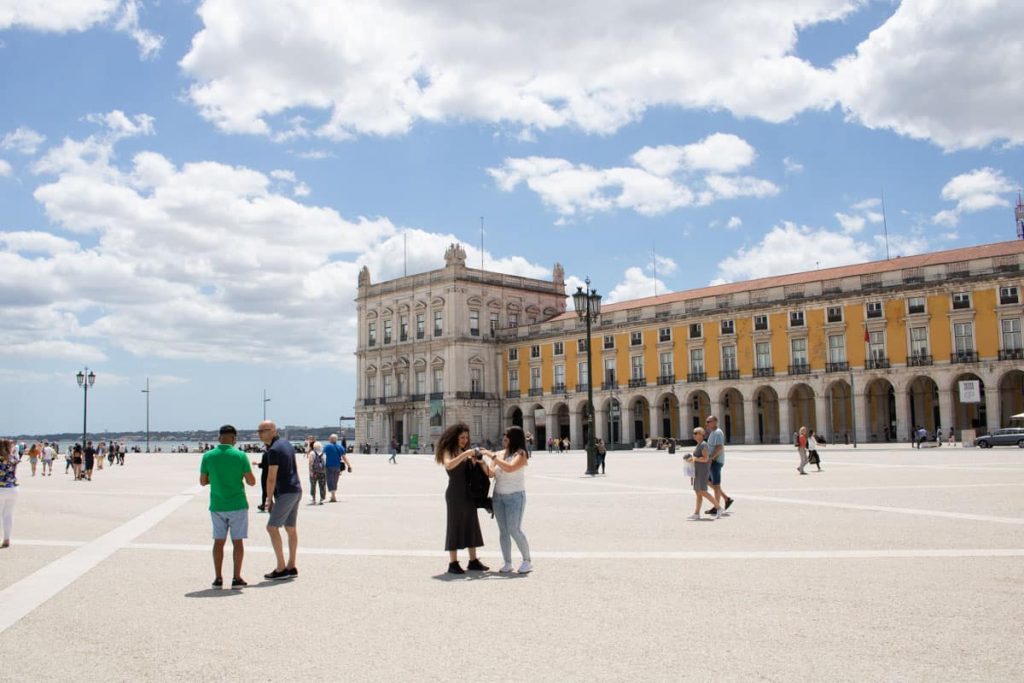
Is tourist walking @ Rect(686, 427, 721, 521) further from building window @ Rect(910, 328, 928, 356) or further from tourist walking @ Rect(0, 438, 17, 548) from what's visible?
building window @ Rect(910, 328, 928, 356)

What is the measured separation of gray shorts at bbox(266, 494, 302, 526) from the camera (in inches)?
362

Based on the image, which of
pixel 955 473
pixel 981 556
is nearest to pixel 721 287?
pixel 955 473

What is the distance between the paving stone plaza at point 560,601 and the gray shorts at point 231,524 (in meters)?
0.49

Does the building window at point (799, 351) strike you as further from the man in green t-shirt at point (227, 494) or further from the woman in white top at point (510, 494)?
the man in green t-shirt at point (227, 494)

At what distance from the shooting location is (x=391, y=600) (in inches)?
302

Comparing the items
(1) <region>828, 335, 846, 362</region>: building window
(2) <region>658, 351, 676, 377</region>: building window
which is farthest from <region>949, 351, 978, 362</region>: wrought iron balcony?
(2) <region>658, 351, 676, 377</region>: building window

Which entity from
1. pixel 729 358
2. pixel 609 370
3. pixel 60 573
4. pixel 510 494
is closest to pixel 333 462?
pixel 60 573

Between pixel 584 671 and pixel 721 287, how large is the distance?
60137 millimetres

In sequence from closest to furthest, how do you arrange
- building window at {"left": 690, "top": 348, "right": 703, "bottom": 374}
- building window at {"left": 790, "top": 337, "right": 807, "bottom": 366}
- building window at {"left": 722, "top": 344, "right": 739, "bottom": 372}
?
building window at {"left": 790, "top": 337, "right": 807, "bottom": 366}
building window at {"left": 722, "top": 344, "right": 739, "bottom": 372}
building window at {"left": 690, "top": 348, "right": 703, "bottom": 374}

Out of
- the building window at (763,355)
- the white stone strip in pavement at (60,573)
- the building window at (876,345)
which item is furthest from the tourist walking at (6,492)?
the building window at (763,355)

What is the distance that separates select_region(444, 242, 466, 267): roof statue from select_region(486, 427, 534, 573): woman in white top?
65.1 metres

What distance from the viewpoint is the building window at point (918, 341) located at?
5000 centimetres

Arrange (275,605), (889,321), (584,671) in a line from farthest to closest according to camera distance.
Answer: (889,321)
(275,605)
(584,671)

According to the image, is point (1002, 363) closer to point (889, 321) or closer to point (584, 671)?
point (889, 321)
